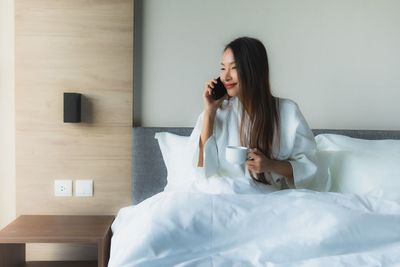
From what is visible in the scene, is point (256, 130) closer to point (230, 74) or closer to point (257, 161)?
point (257, 161)

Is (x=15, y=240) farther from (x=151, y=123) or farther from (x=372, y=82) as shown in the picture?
(x=372, y=82)

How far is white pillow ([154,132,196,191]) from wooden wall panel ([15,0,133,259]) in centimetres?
21

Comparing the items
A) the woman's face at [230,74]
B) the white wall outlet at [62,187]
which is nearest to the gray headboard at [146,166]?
the white wall outlet at [62,187]

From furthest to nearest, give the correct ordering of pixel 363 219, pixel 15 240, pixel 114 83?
pixel 114 83 → pixel 15 240 → pixel 363 219

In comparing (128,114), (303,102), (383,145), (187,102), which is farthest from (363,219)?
(128,114)

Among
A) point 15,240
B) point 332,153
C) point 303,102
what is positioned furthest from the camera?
point 303,102

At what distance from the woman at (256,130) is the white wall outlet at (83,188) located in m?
0.63

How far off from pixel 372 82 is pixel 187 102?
40.6 inches

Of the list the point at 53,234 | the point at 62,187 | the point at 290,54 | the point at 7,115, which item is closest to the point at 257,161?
the point at 290,54

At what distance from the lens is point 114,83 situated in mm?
1802

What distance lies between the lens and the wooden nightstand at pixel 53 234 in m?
1.46

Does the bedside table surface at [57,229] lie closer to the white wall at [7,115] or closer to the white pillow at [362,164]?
the white wall at [7,115]

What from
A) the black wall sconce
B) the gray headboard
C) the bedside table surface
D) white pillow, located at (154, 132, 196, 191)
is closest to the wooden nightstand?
the bedside table surface

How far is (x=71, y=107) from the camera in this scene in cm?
172
